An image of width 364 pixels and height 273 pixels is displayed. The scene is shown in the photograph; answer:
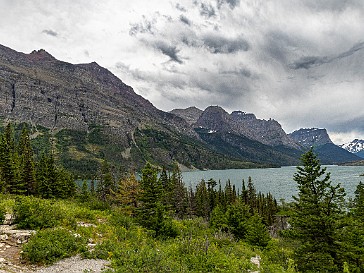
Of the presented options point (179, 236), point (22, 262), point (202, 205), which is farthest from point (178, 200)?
point (22, 262)

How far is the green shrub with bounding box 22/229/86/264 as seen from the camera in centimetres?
1127

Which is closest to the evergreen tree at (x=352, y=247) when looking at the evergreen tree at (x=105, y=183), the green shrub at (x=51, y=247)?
the green shrub at (x=51, y=247)

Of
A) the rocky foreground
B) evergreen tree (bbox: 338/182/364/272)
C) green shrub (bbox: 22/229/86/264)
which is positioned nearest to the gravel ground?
the rocky foreground

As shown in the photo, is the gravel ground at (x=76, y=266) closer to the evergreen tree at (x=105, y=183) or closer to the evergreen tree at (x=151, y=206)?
the evergreen tree at (x=151, y=206)

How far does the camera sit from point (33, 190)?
177 feet

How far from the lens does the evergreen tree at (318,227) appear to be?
814 inches

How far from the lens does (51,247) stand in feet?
39.5

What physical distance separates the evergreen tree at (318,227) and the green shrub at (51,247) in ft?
56.9

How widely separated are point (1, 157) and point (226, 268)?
4892 centimetres

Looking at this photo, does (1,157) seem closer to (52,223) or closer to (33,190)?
(33,190)

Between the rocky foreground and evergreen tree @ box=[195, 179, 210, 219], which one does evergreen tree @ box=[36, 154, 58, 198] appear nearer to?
the rocky foreground

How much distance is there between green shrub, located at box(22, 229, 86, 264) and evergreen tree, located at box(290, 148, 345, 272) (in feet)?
56.9

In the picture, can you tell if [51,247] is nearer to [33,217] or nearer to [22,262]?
[22,262]

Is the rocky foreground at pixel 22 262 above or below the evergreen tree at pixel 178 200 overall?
above
